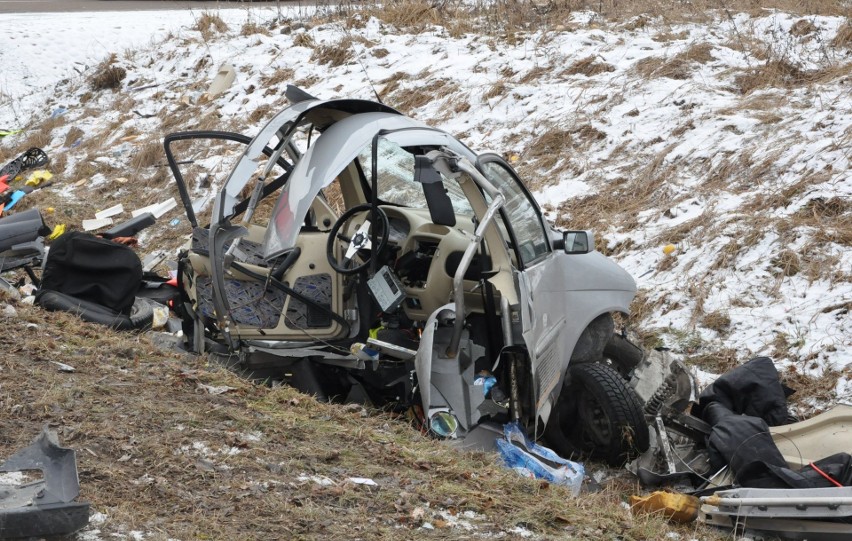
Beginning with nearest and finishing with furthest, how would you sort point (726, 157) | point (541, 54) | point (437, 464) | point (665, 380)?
point (437, 464) < point (665, 380) < point (726, 157) < point (541, 54)

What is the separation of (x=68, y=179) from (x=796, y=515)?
425 inches

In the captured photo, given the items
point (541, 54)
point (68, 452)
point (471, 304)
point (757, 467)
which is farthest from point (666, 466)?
point (541, 54)

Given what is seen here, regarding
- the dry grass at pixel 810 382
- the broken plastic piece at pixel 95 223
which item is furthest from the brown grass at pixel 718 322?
the broken plastic piece at pixel 95 223

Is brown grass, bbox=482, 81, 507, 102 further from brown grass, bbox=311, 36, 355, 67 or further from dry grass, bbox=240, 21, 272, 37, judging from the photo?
dry grass, bbox=240, 21, 272, 37

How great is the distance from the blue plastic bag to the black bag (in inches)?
129

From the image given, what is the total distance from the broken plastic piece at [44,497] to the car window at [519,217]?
2925mm

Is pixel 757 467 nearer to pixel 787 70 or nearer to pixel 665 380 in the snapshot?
pixel 665 380

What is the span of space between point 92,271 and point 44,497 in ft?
12.7

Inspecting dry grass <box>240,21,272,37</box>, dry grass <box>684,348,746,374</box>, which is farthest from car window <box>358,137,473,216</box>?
dry grass <box>240,21,272,37</box>

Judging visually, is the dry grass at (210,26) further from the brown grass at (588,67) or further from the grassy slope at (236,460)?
the grassy slope at (236,460)

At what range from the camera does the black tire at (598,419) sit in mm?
5559

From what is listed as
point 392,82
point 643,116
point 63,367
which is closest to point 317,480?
point 63,367

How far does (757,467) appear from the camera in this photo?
5129 millimetres

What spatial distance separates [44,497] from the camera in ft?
11.0
